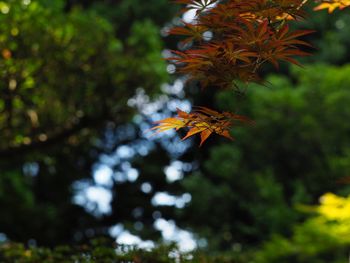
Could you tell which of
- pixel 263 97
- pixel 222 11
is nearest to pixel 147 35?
pixel 263 97

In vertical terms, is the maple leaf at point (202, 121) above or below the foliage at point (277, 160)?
below

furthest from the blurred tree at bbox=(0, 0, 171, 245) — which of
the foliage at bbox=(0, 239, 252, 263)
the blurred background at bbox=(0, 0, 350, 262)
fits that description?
the foliage at bbox=(0, 239, 252, 263)

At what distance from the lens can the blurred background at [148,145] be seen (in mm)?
6980

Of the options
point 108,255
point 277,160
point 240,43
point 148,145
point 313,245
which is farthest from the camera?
point 148,145

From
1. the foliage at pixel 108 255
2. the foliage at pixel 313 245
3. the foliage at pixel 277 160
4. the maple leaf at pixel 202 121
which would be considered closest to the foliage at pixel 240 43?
the maple leaf at pixel 202 121

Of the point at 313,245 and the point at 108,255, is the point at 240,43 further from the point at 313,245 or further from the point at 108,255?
the point at 313,245

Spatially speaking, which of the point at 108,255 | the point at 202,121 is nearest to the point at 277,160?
the point at 108,255

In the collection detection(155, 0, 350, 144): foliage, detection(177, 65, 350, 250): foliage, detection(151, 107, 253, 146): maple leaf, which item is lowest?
detection(151, 107, 253, 146): maple leaf

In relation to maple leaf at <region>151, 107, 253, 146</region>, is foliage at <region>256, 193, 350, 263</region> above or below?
above

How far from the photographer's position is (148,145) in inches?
445

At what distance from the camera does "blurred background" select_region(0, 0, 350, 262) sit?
698 centimetres

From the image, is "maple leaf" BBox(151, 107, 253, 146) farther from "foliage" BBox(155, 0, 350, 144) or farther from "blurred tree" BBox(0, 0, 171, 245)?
"blurred tree" BBox(0, 0, 171, 245)

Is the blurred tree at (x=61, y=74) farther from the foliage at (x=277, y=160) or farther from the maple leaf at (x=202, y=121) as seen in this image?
the maple leaf at (x=202, y=121)

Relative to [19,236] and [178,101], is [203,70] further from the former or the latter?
[178,101]
